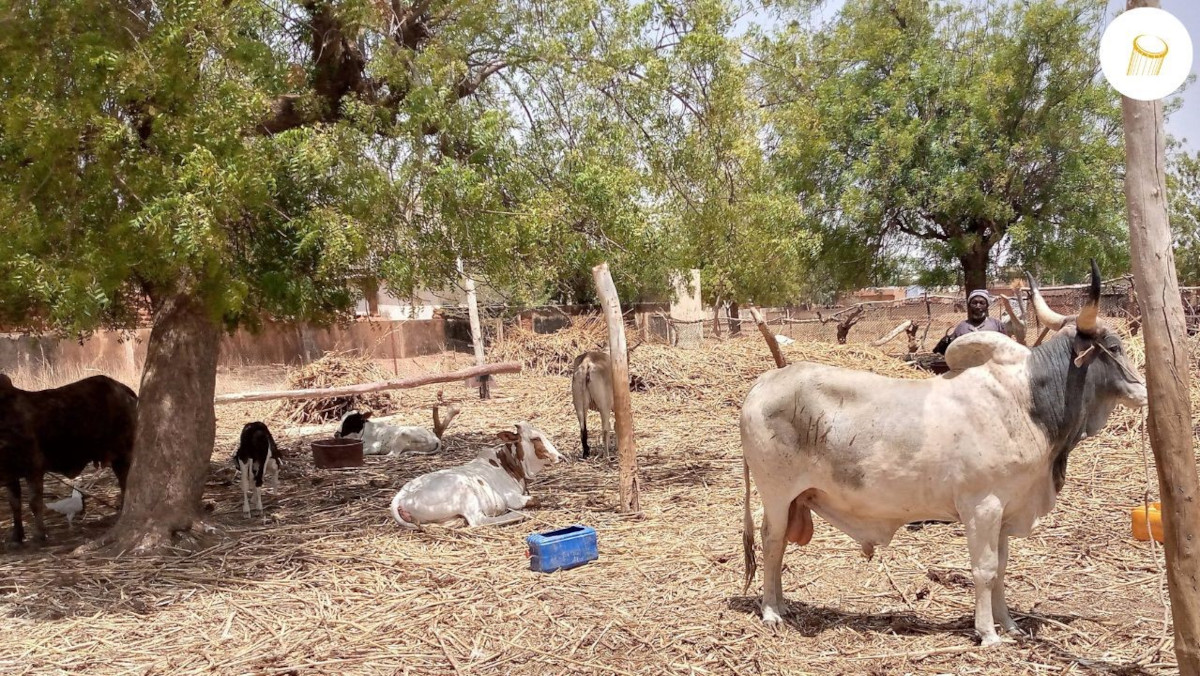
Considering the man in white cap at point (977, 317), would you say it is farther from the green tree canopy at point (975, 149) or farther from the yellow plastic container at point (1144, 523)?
the green tree canopy at point (975, 149)

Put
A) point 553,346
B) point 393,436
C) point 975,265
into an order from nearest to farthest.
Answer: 1. point 393,436
2. point 975,265
3. point 553,346

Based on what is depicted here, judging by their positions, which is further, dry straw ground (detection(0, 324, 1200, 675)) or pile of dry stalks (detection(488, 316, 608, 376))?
pile of dry stalks (detection(488, 316, 608, 376))

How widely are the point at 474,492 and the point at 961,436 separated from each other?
4.83m

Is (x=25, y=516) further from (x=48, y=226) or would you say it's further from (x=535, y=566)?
(x=535, y=566)

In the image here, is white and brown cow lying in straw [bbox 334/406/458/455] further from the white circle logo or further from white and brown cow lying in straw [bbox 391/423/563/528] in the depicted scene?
the white circle logo

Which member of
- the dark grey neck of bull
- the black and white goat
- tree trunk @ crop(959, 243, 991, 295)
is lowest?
the black and white goat

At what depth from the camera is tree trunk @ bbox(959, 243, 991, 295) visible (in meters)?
19.5

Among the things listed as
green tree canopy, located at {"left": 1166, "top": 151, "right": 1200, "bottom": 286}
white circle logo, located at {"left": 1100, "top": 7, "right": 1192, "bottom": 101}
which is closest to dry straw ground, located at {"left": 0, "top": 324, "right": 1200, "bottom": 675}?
white circle logo, located at {"left": 1100, "top": 7, "right": 1192, "bottom": 101}

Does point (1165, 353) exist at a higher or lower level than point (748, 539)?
higher

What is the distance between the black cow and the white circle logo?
8.34m

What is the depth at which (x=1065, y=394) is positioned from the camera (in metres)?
4.74

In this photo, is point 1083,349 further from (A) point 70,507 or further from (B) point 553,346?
(B) point 553,346

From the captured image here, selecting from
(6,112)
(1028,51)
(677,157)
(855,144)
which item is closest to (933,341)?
(855,144)

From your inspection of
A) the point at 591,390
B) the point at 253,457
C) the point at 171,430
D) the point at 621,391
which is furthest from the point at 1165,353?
the point at 591,390
